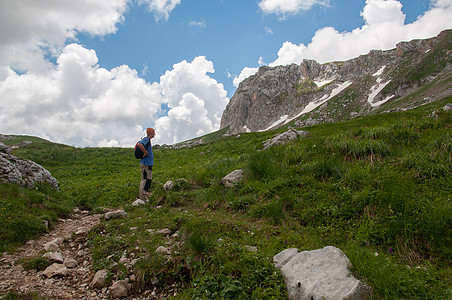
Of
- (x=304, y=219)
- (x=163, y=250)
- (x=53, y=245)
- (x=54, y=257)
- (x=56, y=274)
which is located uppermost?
(x=53, y=245)

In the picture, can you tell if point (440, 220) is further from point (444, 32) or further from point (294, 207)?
point (444, 32)

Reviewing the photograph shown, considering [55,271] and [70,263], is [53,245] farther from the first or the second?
[55,271]

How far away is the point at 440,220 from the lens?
4363mm

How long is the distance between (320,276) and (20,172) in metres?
12.1

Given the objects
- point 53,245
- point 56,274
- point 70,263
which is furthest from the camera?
point 53,245

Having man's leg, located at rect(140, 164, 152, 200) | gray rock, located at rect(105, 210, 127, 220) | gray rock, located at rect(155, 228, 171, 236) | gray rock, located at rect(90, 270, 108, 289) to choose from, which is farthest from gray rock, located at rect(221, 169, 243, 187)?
gray rock, located at rect(90, 270, 108, 289)

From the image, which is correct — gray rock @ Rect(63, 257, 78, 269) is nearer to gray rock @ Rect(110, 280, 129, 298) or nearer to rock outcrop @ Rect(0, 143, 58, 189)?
gray rock @ Rect(110, 280, 129, 298)

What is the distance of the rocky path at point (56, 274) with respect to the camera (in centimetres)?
406

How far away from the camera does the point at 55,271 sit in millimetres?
4562

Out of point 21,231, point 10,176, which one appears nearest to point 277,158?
point 21,231

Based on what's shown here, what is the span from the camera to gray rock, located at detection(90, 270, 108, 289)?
4.30 m

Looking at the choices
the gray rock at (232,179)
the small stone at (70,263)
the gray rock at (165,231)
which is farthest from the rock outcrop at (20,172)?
the gray rock at (232,179)

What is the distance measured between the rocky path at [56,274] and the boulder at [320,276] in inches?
126

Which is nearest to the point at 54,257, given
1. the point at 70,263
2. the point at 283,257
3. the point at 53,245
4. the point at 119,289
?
the point at 70,263
